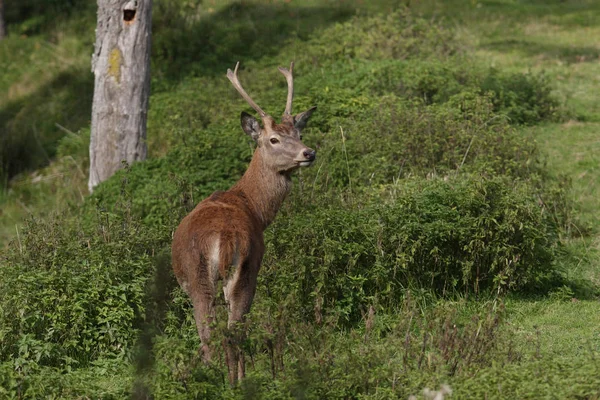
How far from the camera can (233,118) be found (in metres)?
13.6

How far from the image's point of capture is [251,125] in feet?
29.7

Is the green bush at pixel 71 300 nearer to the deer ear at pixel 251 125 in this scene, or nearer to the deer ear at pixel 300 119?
the deer ear at pixel 251 125

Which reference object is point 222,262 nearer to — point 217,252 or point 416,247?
point 217,252

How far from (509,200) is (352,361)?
3218mm

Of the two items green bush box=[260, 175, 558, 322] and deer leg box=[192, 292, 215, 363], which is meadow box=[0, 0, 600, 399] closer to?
green bush box=[260, 175, 558, 322]

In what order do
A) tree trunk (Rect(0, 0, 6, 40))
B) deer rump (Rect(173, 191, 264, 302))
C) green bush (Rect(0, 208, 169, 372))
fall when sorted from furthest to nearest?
tree trunk (Rect(0, 0, 6, 40)), green bush (Rect(0, 208, 169, 372)), deer rump (Rect(173, 191, 264, 302))

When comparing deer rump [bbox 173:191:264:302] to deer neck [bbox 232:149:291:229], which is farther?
deer neck [bbox 232:149:291:229]

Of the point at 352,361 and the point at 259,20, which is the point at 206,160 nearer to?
the point at 352,361

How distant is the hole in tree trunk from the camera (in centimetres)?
1308

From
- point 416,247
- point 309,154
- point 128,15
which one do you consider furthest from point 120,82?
point 416,247

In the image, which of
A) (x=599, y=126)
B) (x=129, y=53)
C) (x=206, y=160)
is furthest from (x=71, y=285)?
(x=599, y=126)

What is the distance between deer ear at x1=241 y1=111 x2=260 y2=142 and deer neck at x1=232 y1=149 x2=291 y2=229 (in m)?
0.32

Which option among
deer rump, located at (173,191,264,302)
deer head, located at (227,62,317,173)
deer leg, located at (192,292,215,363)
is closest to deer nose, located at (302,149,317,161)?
deer head, located at (227,62,317,173)

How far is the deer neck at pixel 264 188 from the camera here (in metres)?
8.47
